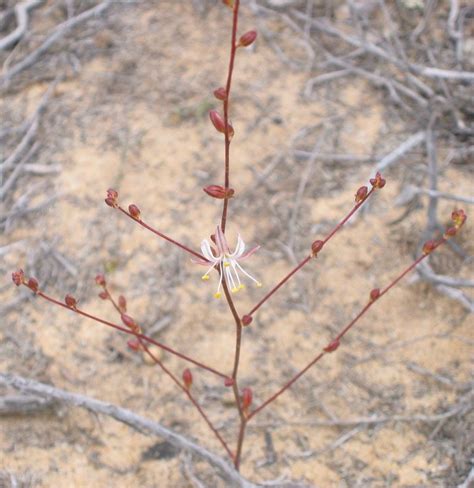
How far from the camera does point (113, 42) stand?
3.86 meters

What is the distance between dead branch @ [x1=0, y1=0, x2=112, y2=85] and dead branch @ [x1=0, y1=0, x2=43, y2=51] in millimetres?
161

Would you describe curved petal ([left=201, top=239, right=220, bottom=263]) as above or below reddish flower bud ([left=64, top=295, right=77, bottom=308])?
above

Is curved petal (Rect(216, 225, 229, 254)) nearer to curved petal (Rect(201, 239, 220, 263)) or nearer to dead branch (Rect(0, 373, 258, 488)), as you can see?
curved petal (Rect(201, 239, 220, 263))

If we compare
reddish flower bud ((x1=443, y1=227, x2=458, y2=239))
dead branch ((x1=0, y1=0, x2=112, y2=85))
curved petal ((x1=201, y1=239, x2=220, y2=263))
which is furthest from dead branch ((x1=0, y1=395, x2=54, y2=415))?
dead branch ((x1=0, y1=0, x2=112, y2=85))

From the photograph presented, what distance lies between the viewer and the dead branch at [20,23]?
3.86 m

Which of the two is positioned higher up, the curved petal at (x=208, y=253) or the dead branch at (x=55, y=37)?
the dead branch at (x=55, y=37)

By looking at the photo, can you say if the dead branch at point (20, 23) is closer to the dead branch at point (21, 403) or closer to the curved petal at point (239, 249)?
the dead branch at point (21, 403)

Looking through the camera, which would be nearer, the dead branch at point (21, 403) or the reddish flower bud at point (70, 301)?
the reddish flower bud at point (70, 301)

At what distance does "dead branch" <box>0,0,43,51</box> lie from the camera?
3859 millimetres

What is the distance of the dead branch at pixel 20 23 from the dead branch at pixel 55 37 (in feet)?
0.53

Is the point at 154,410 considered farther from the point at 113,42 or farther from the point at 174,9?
the point at 174,9

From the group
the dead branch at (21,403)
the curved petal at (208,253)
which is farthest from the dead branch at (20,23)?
the curved petal at (208,253)

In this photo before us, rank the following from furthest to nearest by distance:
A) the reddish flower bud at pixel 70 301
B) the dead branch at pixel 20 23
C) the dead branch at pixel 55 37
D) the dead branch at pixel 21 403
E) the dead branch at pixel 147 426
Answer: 1. the dead branch at pixel 20 23
2. the dead branch at pixel 55 37
3. the dead branch at pixel 21 403
4. the dead branch at pixel 147 426
5. the reddish flower bud at pixel 70 301

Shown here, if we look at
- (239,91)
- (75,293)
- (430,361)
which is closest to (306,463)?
(430,361)
